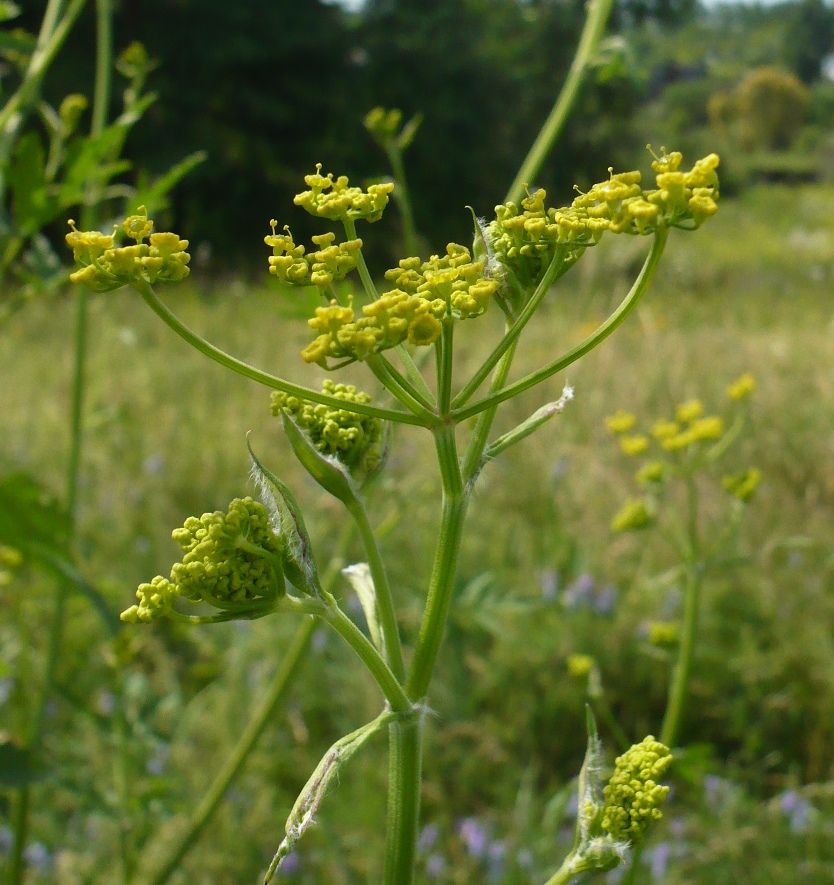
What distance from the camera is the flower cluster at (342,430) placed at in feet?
2.85

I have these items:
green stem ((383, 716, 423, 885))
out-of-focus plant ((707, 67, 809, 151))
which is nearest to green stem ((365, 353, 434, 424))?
green stem ((383, 716, 423, 885))

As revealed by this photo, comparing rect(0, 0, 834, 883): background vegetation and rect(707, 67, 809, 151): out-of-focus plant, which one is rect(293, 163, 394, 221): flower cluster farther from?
rect(707, 67, 809, 151): out-of-focus plant

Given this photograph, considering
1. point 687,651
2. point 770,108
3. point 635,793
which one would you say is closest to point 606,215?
point 635,793

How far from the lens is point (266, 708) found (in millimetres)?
1633

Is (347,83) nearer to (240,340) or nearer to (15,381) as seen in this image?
(240,340)

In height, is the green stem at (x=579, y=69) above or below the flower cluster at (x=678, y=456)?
above

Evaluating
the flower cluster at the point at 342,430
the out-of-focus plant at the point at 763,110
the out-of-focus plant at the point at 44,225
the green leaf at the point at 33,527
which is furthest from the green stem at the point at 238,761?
the out-of-focus plant at the point at 763,110

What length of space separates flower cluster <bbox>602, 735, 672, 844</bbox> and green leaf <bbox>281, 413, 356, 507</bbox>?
0.35m

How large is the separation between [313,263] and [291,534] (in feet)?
0.72

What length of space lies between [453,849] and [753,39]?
65524 mm

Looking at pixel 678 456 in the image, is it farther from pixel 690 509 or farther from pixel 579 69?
pixel 579 69

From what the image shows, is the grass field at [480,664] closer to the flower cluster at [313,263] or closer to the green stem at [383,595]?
the green stem at [383,595]

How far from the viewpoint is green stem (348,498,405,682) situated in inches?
32.1

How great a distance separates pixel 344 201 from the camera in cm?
79
